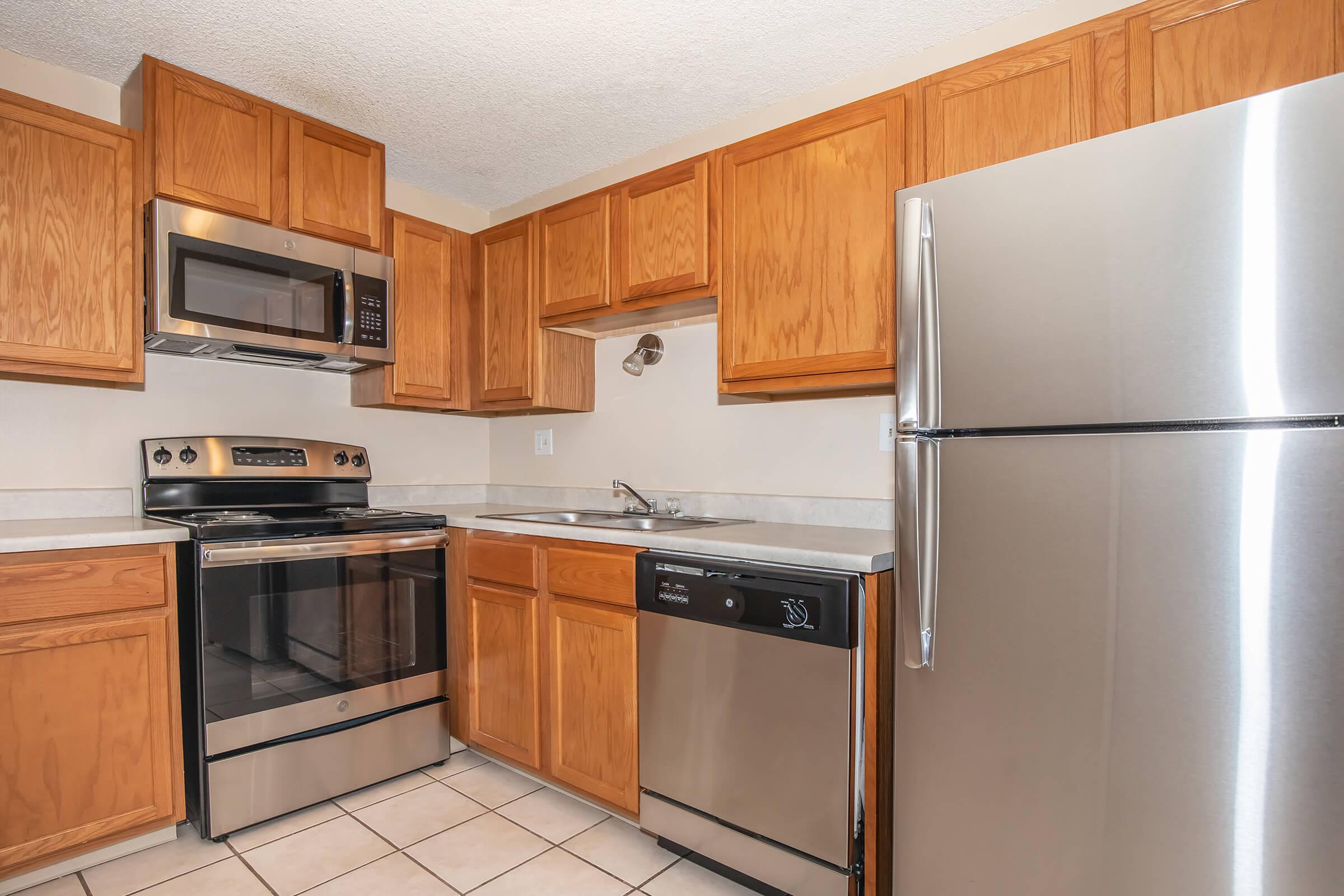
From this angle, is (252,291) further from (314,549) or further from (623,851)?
(623,851)

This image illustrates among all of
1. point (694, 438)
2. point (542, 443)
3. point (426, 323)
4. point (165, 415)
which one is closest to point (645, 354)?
point (694, 438)

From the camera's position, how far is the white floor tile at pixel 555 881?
5.87 ft

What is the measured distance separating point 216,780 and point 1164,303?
2518mm

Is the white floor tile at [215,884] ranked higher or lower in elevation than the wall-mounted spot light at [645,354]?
lower

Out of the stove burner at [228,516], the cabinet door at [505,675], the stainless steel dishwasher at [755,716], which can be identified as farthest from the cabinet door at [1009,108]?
the stove burner at [228,516]

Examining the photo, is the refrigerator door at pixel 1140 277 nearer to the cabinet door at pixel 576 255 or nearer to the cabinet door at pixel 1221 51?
the cabinet door at pixel 1221 51

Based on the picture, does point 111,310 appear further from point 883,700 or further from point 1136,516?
point 1136,516

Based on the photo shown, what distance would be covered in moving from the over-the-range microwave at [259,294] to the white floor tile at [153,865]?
4.87 ft

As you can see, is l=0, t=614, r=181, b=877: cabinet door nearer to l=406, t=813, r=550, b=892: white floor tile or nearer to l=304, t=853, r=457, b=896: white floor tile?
l=304, t=853, r=457, b=896: white floor tile

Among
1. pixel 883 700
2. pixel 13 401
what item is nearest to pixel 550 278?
pixel 13 401

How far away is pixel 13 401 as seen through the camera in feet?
7.24

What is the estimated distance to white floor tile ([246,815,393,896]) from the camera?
6.00 ft

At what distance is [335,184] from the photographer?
102 inches

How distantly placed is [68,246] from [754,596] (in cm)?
219
